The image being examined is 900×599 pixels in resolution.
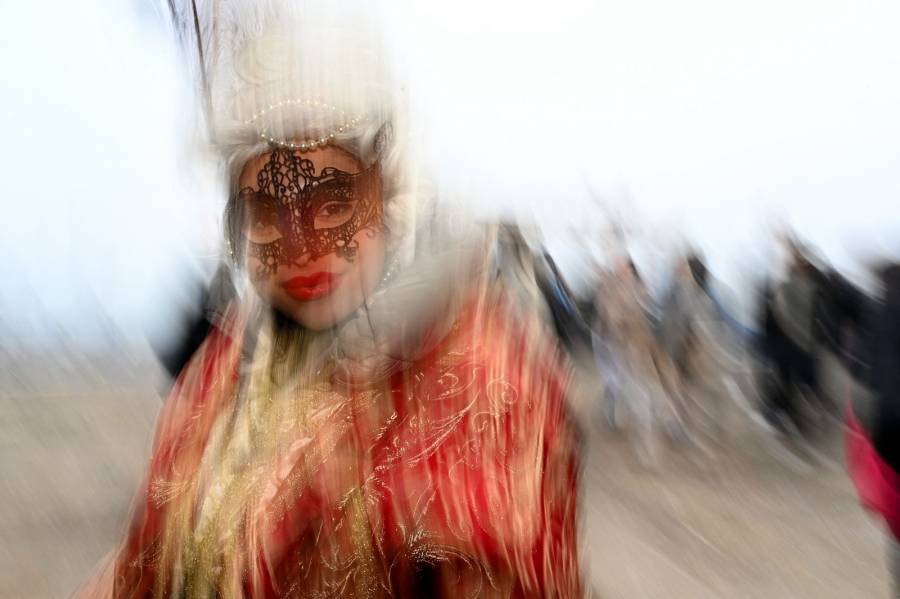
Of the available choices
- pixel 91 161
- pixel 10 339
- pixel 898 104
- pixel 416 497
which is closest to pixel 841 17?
pixel 898 104

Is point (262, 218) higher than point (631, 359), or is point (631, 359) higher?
point (262, 218)

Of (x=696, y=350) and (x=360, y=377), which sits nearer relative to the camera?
(x=360, y=377)

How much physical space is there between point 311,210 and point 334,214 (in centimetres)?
2

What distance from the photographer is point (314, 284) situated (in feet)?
1.76

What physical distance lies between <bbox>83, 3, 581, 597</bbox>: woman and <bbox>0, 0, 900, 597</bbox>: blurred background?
75 millimetres

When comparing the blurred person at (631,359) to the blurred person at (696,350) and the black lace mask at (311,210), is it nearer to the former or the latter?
the blurred person at (696,350)

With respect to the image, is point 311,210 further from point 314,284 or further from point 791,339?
point 791,339

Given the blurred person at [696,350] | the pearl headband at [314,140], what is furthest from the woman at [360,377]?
the blurred person at [696,350]

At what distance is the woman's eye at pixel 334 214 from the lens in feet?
1.74

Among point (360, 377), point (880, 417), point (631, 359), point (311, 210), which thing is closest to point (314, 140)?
point (311, 210)

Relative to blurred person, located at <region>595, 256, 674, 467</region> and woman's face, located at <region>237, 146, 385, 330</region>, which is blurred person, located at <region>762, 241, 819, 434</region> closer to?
blurred person, located at <region>595, 256, 674, 467</region>

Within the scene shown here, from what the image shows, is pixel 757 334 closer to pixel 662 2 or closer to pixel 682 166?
A: pixel 682 166

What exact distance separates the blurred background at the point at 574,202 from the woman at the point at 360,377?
0.08 m

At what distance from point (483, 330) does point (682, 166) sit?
27 centimetres
